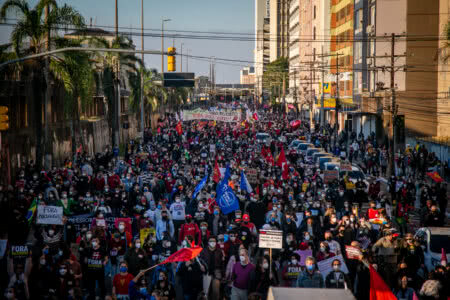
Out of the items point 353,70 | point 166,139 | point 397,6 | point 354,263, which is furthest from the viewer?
point 353,70

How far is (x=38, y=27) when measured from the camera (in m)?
28.3

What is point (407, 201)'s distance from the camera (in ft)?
74.1

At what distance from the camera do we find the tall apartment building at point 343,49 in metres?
70.0

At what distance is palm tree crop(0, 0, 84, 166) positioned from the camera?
27766mm

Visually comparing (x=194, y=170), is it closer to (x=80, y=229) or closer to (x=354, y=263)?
(x=80, y=229)

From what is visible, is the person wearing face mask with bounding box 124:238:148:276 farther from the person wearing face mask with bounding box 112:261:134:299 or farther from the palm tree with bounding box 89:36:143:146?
the palm tree with bounding box 89:36:143:146

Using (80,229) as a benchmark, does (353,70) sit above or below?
above

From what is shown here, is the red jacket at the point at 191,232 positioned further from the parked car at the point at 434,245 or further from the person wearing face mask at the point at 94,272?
the parked car at the point at 434,245

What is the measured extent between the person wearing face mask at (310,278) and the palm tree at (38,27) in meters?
19.1

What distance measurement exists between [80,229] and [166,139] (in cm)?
3064

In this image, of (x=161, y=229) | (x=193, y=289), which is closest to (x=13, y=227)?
(x=161, y=229)

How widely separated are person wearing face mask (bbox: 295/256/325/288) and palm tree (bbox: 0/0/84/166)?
752 inches

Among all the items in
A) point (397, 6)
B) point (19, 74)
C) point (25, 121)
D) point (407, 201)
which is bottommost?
point (407, 201)

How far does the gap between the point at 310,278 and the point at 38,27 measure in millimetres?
19913
